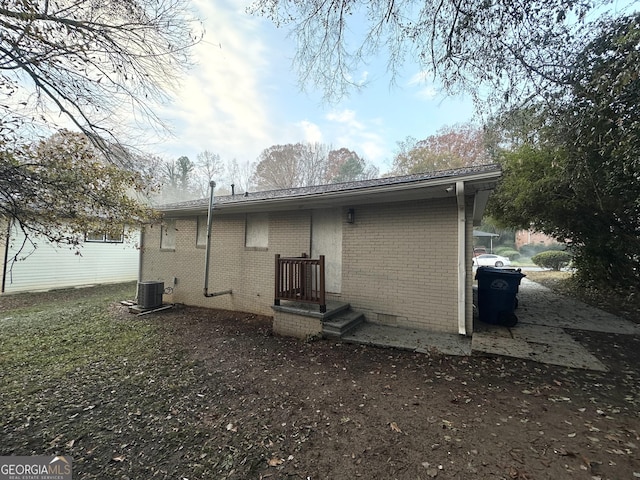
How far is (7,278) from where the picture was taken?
909cm

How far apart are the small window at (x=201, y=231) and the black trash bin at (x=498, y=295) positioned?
22.7 ft

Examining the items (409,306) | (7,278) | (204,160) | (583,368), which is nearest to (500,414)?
(583,368)

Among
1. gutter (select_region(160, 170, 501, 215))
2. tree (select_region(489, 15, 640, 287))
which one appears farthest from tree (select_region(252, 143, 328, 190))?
gutter (select_region(160, 170, 501, 215))

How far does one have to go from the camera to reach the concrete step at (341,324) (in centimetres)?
447

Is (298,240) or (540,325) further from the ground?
(298,240)

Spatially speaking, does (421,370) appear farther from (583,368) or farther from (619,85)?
(619,85)

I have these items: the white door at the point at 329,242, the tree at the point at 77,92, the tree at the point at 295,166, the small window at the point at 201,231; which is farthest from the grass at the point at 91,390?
the tree at the point at 295,166

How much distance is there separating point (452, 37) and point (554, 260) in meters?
17.2

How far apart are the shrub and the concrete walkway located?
11290mm

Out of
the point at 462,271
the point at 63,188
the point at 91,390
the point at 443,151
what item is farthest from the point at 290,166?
the point at 91,390

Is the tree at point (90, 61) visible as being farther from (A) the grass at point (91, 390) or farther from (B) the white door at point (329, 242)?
(B) the white door at point (329, 242)

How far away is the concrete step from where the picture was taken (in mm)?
4469

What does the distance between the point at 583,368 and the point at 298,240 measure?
5.03 m

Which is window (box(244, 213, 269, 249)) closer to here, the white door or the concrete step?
the white door
